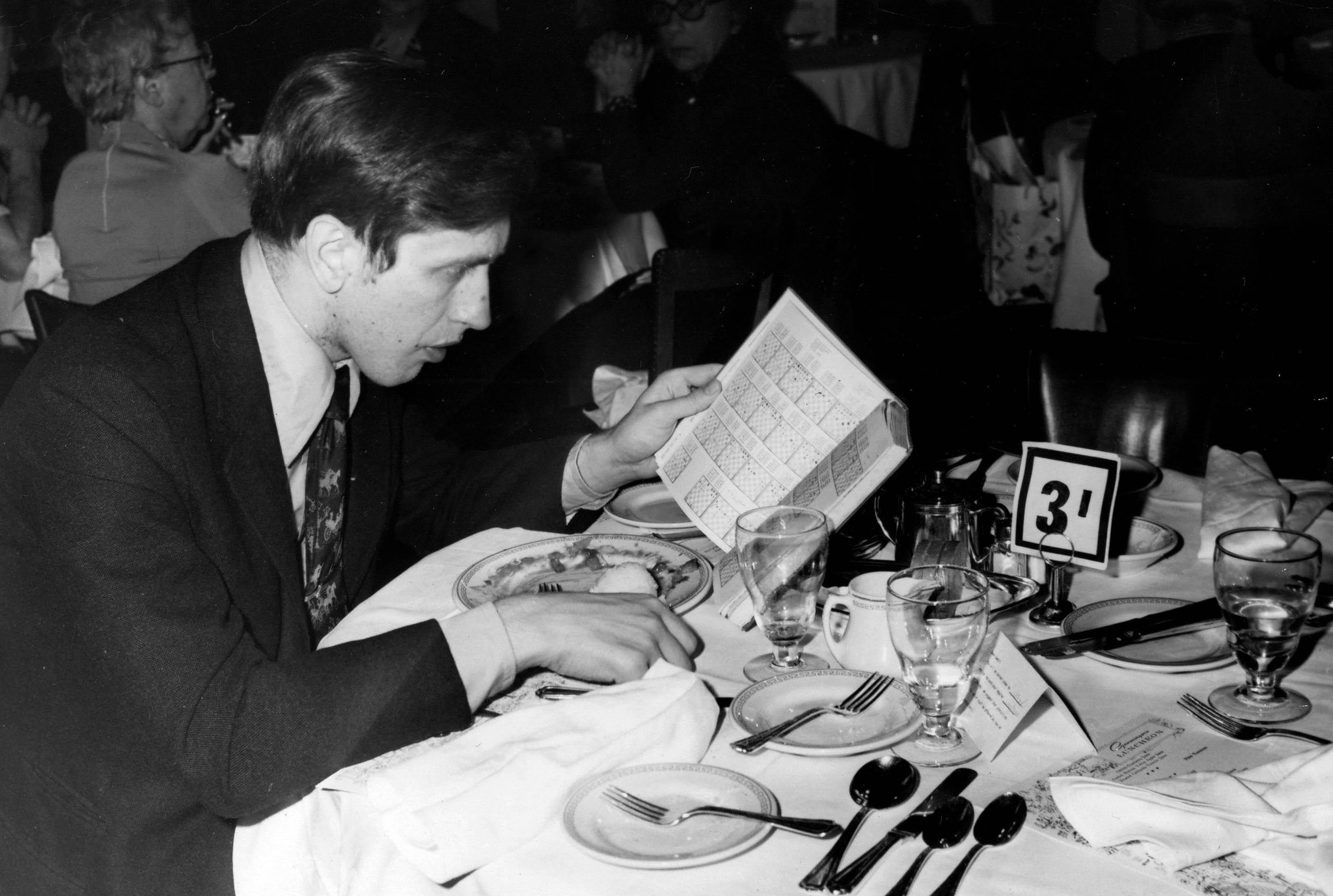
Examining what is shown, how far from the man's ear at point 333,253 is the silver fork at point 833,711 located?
2.40ft

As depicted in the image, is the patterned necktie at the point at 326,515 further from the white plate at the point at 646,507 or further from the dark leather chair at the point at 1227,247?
the dark leather chair at the point at 1227,247

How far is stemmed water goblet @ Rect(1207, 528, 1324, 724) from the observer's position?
104 centimetres

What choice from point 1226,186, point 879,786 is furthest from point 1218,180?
point 879,786

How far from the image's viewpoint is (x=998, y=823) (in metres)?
0.87

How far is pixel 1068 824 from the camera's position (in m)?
0.88

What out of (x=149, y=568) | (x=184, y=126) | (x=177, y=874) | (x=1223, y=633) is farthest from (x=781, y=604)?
(x=184, y=126)

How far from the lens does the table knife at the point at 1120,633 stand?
3.80ft

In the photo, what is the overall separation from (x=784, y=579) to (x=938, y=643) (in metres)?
0.20

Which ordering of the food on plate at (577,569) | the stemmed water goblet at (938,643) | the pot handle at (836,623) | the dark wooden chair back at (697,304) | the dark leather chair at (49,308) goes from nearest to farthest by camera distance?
the stemmed water goblet at (938,643) → the pot handle at (836,623) → the food on plate at (577,569) → the dark leather chair at (49,308) → the dark wooden chair back at (697,304)

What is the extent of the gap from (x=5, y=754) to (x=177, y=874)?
11.8 inches

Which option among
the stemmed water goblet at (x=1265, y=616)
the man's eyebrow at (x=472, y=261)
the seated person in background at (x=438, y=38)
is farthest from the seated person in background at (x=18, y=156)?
the stemmed water goblet at (x=1265, y=616)

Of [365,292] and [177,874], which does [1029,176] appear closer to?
[365,292]

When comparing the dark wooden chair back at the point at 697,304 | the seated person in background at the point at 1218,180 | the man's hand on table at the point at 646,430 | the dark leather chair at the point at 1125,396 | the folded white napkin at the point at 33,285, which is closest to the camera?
the man's hand on table at the point at 646,430

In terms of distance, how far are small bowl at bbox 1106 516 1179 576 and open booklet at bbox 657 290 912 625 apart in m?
0.37
